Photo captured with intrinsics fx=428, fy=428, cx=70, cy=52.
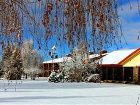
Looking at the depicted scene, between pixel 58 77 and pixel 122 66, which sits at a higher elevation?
pixel 122 66

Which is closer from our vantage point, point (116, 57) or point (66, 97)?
point (66, 97)

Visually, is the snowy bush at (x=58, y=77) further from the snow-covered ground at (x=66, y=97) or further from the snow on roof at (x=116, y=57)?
the snow-covered ground at (x=66, y=97)

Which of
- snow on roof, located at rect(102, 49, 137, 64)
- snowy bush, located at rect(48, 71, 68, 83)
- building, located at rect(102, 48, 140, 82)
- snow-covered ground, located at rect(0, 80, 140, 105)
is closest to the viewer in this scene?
snow-covered ground, located at rect(0, 80, 140, 105)

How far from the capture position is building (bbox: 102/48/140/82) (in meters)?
48.3

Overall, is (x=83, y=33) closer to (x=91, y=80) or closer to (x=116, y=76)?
(x=91, y=80)

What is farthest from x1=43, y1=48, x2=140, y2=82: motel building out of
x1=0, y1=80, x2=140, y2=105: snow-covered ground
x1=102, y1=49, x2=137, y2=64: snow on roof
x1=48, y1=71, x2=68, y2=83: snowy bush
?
x1=0, y1=80, x2=140, y2=105: snow-covered ground

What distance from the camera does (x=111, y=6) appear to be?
10.9ft

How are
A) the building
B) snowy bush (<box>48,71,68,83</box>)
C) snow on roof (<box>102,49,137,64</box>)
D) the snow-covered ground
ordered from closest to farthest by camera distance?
the snow-covered ground < snowy bush (<box>48,71,68,83</box>) < the building < snow on roof (<box>102,49,137,64</box>)

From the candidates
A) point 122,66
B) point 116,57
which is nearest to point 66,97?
point 122,66

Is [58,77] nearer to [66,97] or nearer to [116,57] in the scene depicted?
[116,57]

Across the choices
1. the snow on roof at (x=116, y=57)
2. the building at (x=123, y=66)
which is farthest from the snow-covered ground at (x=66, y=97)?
the snow on roof at (x=116, y=57)

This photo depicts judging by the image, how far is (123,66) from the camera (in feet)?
159

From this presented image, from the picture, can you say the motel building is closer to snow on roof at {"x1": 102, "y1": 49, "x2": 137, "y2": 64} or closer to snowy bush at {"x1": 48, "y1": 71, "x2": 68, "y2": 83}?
snow on roof at {"x1": 102, "y1": 49, "x2": 137, "y2": 64}

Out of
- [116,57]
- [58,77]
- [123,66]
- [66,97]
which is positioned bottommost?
[66,97]
